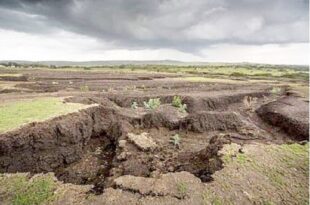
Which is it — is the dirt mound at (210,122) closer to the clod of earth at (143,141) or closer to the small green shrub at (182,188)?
the clod of earth at (143,141)

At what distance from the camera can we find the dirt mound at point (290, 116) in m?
19.8

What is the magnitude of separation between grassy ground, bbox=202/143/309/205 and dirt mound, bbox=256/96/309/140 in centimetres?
342

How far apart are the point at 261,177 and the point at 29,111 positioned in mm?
10717

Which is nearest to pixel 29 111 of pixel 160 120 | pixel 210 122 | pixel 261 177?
pixel 160 120

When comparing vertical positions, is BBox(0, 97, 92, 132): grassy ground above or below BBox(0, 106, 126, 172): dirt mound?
above

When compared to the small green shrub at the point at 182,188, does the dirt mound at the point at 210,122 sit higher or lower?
higher

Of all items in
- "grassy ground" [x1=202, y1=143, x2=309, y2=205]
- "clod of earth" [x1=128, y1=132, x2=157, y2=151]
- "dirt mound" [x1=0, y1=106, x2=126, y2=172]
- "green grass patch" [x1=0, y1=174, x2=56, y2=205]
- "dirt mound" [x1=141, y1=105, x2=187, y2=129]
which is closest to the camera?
"green grass patch" [x1=0, y1=174, x2=56, y2=205]

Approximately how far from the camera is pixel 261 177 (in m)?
13.9

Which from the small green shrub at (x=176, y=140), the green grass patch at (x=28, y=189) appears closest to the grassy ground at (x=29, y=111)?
the green grass patch at (x=28, y=189)

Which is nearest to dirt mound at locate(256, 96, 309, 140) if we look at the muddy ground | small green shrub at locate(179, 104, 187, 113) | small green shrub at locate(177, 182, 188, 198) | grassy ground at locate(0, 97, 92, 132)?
the muddy ground

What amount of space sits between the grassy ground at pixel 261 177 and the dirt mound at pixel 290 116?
134 inches

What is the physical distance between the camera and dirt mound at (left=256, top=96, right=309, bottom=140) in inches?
779

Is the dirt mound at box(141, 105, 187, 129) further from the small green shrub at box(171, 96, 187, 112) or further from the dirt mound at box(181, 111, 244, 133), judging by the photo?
the small green shrub at box(171, 96, 187, 112)

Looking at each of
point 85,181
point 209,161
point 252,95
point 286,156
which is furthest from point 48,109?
point 252,95
